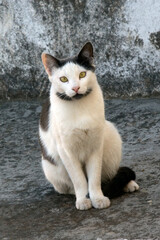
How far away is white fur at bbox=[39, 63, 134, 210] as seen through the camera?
128 inches

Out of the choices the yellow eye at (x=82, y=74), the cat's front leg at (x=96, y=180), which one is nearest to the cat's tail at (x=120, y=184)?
the cat's front leg at (x=96, y=180)

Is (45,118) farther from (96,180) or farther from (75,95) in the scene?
(96,180)

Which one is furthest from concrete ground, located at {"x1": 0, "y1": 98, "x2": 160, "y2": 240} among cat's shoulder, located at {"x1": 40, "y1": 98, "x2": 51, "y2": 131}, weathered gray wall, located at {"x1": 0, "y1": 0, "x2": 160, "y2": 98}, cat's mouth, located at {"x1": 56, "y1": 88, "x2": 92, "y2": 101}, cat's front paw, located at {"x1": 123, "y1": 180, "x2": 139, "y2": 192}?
cat's mouth, located at {"x1": 56, "y1": 88, "x2": 92, "y2": 101}

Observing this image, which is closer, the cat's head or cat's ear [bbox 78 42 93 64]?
the cat's head

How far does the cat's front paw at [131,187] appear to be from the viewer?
3492 millimetres

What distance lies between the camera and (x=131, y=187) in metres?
3.49

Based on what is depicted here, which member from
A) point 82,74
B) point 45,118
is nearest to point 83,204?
point 45,118

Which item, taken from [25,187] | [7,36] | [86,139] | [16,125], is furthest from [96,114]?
[7,36]

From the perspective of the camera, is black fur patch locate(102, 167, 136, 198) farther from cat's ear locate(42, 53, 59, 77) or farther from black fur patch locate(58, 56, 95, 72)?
cat's ear locate(42, 53, 59, 77)

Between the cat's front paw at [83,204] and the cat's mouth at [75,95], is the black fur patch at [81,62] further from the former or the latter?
the cat's front paw at [83,204]

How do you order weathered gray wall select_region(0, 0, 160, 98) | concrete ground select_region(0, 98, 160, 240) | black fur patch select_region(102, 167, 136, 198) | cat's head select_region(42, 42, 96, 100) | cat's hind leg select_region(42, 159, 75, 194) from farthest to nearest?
weathered gray wall select_region(0, 0, 160, 98) → cat's hind leg select_region(42, 159, 75, 194) → black fur patch select_region(102, 167, 136, 198) → cat's head select_region(42, 42, 96, 100) → concrete ground select_region(0, 98, 160, 240)

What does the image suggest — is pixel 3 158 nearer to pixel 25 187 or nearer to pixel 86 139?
pixel 25 187

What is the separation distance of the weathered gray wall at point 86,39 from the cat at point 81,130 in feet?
8.29

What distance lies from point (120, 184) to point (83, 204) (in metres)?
0.30
